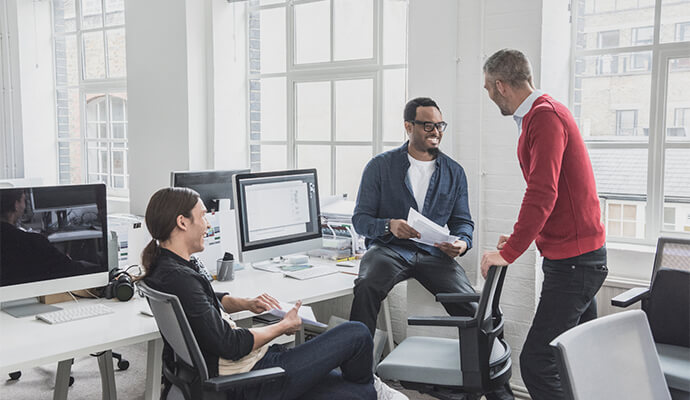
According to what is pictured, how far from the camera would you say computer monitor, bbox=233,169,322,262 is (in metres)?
3.07

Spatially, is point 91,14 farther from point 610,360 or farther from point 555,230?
point 610,360

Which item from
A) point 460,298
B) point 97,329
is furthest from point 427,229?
point 97,329

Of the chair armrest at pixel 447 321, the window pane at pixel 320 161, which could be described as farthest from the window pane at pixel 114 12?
the chair armrest at pixel 447 321

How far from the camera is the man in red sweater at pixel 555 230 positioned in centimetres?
226

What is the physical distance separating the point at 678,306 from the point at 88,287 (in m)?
2.51

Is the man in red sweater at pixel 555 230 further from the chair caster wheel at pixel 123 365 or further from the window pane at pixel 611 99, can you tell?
the chair caster wheel at pixel 123 365

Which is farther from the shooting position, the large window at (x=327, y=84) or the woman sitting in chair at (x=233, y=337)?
the large window at (x=327, y=84)

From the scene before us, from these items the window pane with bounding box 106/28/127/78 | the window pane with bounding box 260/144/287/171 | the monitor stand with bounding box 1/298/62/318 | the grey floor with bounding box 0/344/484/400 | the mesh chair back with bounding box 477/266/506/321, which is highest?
the window pane with bounding box 106/28/127/78

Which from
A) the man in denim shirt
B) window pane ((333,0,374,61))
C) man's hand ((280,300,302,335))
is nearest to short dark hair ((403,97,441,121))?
the man in denim shirt

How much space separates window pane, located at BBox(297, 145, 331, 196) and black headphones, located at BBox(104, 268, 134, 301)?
1.95 m

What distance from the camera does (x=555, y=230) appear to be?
2.36 m

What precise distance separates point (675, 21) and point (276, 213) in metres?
2.26

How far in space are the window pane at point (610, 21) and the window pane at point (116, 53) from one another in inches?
155

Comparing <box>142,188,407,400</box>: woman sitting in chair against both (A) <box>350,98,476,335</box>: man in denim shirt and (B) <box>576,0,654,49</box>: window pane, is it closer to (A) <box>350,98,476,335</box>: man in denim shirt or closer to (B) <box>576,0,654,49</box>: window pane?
(A) <box>350,98,476,335</box>: man in denim shirt
